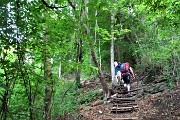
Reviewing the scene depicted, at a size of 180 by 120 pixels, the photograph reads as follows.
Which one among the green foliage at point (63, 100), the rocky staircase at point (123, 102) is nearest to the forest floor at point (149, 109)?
the rocky staircase at point (123, 102)

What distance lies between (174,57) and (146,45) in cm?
229

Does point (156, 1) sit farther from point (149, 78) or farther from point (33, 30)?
point (149, 78)

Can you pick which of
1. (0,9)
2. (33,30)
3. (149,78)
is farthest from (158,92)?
(0,9)

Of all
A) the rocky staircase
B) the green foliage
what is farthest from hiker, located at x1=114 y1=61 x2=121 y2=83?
the green foliage

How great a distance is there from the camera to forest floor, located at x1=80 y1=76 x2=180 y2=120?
997 cm

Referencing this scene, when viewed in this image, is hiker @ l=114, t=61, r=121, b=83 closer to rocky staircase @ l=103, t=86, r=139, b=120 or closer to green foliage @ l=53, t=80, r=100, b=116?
rocky staircase @ l=103, t=86, r=139, b=120

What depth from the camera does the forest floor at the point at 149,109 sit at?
32.7ft

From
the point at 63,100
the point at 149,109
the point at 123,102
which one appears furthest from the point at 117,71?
the point at 63,100

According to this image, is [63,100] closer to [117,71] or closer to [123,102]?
[123,102]

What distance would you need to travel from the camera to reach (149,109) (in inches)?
429

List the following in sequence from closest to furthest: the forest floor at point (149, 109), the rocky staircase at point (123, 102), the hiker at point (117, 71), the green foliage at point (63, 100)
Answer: the green foliage at point (63, 100), the forest floor at point (149, 109), the rocky staircase at point (123, 102), the hiker at point (117, 71)

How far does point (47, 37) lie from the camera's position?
172 inches

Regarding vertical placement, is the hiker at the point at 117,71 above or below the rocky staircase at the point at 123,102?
above

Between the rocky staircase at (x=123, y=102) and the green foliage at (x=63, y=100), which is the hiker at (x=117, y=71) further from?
the green foliage at (x=63, y=100)
